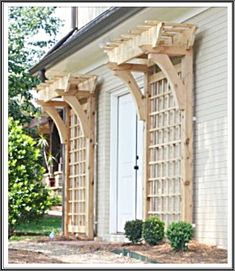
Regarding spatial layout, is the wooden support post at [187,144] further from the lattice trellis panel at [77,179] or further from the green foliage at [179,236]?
the lattice trellis panel at [77,179]

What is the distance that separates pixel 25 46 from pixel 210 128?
13.8 metres

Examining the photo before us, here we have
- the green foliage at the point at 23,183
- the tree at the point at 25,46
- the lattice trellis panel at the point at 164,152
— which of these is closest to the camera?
the lattice trellis panel at the point at 164,152

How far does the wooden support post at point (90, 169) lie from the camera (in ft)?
36.1

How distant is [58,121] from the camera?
39.8 feet

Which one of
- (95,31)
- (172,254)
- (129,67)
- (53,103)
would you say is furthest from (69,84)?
(172,254)

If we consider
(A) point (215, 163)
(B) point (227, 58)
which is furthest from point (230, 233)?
(B) point (227, 58)

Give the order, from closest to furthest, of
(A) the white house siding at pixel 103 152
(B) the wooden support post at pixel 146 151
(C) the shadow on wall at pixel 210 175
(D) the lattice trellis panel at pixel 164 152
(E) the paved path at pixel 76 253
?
(E) the paved path at pixel 76 253 < (C) the shadow on wall at pixel 210 175 < (D) the lattice trellis panel at pixel 164 152 < (B) the wooden support post at pixel 146 151 < (A) the white house siding at pixel 103 152

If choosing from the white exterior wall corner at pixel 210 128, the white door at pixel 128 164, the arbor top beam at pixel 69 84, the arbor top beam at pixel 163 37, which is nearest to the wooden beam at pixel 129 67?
the arbor top beam at pixel 163 37

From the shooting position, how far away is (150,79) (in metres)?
9.13

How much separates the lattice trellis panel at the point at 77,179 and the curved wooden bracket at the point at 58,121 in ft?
0.38

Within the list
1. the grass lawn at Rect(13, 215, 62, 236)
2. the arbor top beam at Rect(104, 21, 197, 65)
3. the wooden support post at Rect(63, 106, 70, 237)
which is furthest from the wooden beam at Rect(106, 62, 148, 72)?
the grass lawn at Rect(13, 215, 62, 236)

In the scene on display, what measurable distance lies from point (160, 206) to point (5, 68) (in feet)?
10.3

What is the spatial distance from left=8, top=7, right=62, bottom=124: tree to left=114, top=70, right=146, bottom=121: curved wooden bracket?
339 inches

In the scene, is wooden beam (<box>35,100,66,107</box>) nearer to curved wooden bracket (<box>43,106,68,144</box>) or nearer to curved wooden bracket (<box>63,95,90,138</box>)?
curved wooden bracket (<box>43,106,68,144</box>)
